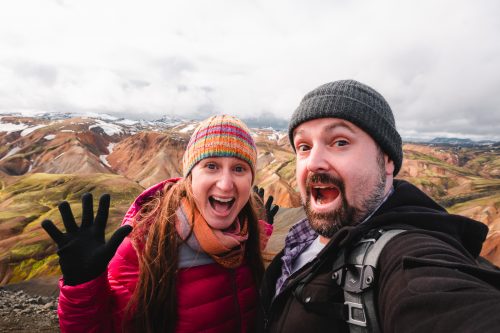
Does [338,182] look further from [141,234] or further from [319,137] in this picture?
[141,234]

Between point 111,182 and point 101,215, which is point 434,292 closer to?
point 101,215

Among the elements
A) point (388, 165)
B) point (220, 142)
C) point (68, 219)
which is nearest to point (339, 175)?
point (388, 165)

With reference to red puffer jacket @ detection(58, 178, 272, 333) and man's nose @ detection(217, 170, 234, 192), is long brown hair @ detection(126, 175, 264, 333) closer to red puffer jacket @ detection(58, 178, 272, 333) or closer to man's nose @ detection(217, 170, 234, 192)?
red puffer jacket @ detection(58, 178, 272, 333)

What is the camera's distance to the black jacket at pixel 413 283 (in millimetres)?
1536

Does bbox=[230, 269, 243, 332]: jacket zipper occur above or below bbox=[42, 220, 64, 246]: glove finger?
below

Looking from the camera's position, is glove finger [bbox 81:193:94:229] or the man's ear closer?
glove finger [bbox 81:193:94:229]

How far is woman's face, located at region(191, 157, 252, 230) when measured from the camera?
162 inches

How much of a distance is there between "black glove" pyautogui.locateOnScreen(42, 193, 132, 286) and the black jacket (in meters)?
1.91

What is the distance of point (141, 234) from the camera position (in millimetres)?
3812

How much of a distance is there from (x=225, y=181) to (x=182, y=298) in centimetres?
168

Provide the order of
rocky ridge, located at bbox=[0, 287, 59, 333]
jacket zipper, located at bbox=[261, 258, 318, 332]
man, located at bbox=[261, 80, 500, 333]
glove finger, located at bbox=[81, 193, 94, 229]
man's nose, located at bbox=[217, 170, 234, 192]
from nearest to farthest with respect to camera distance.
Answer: man, located at bbox=[261, 80, 500, 333] → jacket zipper, located at bbox=[261, 258, 318, 332] → glove finger, located at bbox=[81, 193, 94, 229] → man's nose, located at bbox=[217, 170, 234, 192] → rocky ridge, located at bbox=[0, 287, 59, 333]

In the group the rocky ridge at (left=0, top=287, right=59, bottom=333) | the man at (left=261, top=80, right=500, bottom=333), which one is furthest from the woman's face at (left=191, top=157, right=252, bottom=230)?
the rocky ridge at (left=0, top=287, right=59, bottom=333)

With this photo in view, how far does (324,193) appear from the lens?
316cm

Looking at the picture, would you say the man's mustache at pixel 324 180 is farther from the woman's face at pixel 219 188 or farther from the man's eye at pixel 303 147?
the woman's face at pixel 219 188
